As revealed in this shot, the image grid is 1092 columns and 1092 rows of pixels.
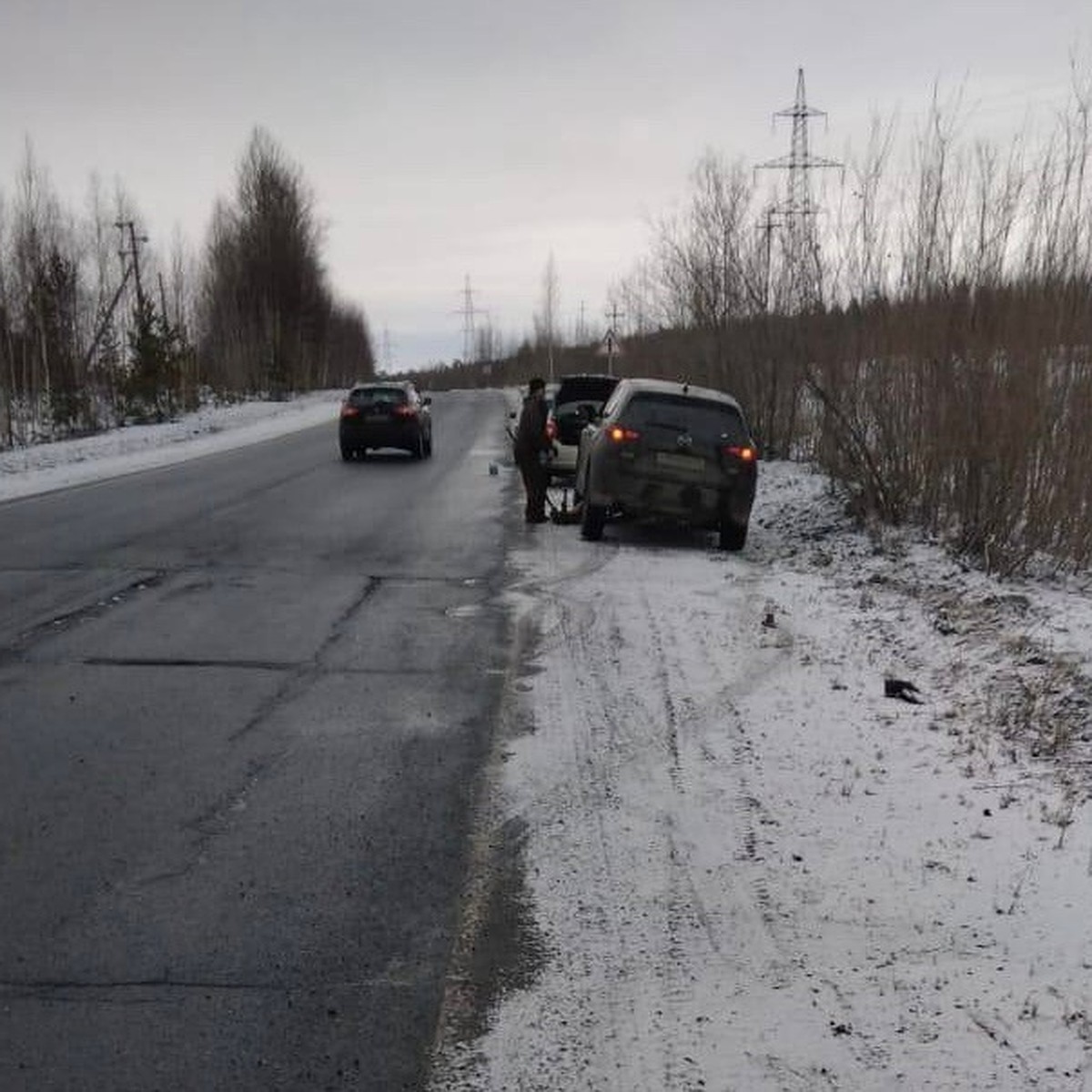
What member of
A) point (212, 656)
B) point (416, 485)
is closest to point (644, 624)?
point (212, 656)

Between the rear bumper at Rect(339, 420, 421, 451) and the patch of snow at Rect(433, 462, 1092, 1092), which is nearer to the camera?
the patch of snow at Rect(433, 462, 1092, 1092)

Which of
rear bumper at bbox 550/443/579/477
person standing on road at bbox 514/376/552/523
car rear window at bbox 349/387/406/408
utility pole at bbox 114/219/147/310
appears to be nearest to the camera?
person standing on road at bbox 514/376/552/523

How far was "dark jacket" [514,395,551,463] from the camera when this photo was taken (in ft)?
43.6

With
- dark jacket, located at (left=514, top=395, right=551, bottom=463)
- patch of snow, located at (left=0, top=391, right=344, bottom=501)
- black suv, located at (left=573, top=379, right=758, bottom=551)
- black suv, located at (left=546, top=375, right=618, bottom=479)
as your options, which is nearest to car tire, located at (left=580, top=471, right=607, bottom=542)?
black suv, located at (left=573, top=379, right=758, bottom=551)

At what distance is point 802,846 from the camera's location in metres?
4.13

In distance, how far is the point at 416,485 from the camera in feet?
57.5

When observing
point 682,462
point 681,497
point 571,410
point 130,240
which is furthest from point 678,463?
point 130,240

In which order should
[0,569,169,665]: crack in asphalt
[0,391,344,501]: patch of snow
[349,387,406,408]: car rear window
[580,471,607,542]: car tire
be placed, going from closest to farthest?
[0,569,169,665]: crack in asphalt → [580,471,607,542]: car tire → [0,391,344,501]: patch of snow → [349,387,406,408]: car rear window

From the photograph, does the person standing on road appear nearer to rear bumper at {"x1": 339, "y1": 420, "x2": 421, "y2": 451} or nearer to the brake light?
the brake light

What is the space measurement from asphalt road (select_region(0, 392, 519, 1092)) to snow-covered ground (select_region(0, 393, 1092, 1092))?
367 millimetres

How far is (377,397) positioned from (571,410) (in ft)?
25.0

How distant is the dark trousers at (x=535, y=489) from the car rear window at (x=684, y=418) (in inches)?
83.3

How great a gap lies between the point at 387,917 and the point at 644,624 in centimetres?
447

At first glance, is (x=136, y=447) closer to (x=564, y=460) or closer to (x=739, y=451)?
(x=564, y=460)
